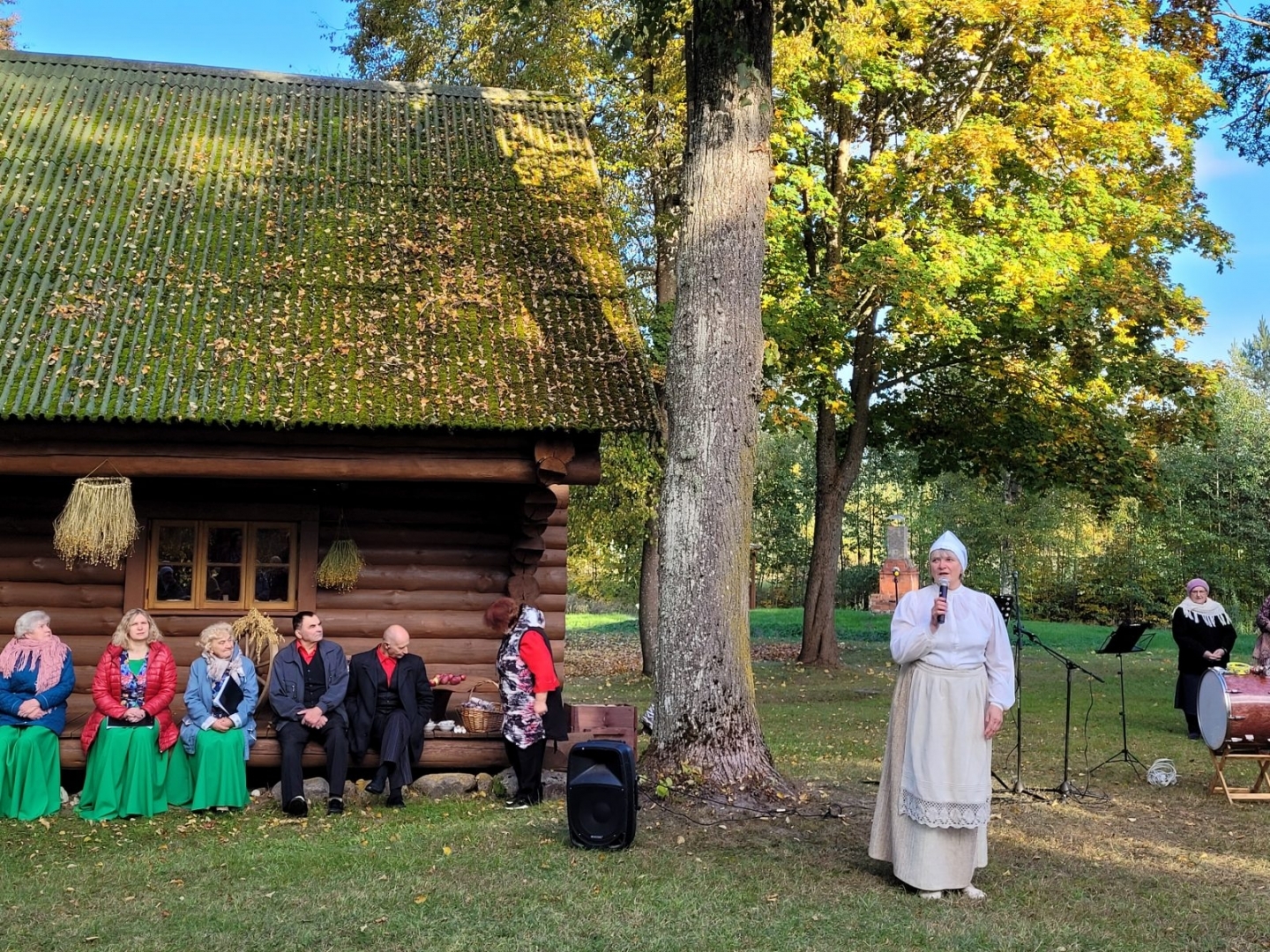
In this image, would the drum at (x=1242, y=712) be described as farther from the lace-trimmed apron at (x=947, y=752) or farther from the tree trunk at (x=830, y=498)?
the tree trunk at (x=830, y=498)

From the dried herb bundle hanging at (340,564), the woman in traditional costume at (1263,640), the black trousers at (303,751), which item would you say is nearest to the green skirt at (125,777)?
the black trousers at (303,751)

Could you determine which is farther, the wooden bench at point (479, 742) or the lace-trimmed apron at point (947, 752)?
the wooden bench at point (479, 742)

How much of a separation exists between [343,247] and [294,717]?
15.8 ft

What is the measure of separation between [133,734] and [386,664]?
74.6 inches

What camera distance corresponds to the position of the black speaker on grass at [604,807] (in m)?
7.40

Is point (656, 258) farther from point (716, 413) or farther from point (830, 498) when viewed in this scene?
point (716, 413)

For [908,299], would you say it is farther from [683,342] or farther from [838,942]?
[838,942]

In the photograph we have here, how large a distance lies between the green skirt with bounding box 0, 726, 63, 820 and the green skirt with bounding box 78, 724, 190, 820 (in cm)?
26

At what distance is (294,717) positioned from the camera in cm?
915

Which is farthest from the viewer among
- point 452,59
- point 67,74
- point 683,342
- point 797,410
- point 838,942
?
point 452,59

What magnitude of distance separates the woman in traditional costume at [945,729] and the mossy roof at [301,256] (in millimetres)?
3626

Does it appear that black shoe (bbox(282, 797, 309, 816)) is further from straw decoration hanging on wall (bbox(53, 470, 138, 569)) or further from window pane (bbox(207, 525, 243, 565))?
window pane (bbox(207, 525, 243, 565))

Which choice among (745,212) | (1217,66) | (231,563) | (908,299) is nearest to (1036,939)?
(745,212)

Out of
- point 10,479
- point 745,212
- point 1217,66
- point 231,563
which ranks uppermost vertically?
point 1217,66
